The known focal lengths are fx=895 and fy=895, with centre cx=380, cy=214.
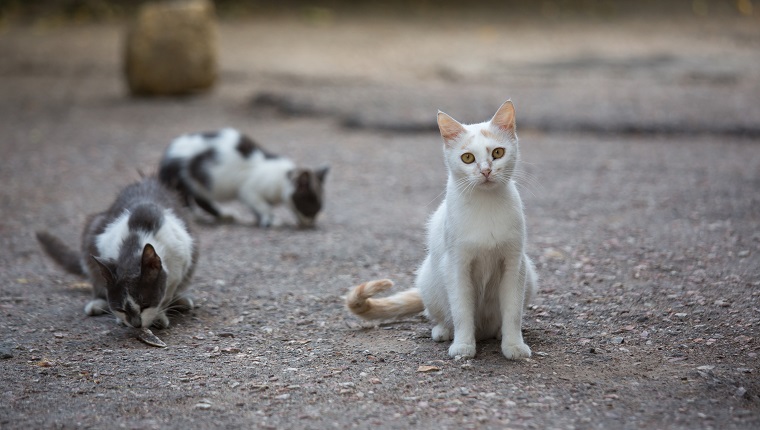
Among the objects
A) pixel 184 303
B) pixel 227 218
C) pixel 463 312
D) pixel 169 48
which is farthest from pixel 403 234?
pixel 169 48

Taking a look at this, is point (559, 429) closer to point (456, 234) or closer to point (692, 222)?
point (456, 234)

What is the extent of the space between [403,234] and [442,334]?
7.48 ft

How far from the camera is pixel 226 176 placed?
7.35m

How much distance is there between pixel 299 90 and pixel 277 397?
28.1 feet

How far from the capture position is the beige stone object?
38.5 ft

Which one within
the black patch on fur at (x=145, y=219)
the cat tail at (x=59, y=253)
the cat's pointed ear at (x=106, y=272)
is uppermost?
the black patch on fur at (x=145, y=219)

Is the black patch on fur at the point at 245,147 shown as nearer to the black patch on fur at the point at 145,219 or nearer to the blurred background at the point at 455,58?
the black patch on fur at the point at 145,219

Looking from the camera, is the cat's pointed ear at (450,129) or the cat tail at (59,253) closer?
the cat's pointed ear at (450,129)

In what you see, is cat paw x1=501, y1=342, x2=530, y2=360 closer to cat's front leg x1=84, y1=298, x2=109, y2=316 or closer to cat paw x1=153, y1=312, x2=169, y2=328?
cat paw x1=153, y1=312, x2=169, y2=328

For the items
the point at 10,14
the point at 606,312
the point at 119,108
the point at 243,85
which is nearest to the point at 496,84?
the point at 243,85

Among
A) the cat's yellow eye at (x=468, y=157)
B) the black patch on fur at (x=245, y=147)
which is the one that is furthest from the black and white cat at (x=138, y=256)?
the black patch on fur at (x=245, y=147)

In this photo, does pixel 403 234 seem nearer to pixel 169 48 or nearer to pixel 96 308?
pixel 96 308

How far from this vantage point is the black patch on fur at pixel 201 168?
23.9ft

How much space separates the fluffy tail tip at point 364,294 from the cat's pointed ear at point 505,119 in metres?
0.92
